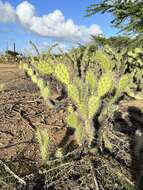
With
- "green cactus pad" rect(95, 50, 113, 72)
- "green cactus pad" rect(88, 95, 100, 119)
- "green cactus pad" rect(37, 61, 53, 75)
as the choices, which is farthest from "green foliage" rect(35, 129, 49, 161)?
"green cactus pad" rect(37, 61, 53, 75)

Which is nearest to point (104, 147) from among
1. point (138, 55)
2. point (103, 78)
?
point (103, 78)

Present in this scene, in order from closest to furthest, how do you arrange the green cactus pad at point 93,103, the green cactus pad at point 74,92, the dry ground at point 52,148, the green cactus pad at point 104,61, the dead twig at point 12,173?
1. the dead twig at point 12,173
2. the dry ground at point 52,148
3. the green cactus pad at point 93,103
4. the green cactus pad at point 74,92
5. the green cactus pad at point 104,61

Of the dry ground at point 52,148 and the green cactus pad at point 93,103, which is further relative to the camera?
the green cactus pad at point 93,103

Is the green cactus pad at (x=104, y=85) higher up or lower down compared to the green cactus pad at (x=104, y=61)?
lower down

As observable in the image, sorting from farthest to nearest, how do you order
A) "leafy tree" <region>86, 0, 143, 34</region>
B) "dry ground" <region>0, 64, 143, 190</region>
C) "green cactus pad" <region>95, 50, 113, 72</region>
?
1. "leafy tree" <region>86, 0, 143, 34</region>
2. "green cactus pad" <region>95, 50, 113, 72</region>
3. "dry ground" <region>0, 64, 143, 190</region>

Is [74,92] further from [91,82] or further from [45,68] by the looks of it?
[45,68]

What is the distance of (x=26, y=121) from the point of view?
176 inches

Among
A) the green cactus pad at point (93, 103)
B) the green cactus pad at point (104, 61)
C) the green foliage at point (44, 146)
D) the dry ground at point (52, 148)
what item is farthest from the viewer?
the green cactus pad at point (104, 61)

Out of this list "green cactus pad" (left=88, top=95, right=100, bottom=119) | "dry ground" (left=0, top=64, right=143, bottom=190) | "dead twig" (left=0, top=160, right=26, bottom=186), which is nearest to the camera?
"dead twig" (left=0, top=160, right=26, bottom=186)

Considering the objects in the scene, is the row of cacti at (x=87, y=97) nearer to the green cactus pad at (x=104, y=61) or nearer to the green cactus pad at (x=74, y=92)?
the green cactus pad at (x=74, y=92)

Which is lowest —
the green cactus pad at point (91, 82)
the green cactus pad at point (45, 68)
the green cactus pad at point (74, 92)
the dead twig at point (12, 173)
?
the dead twig at point (12, 173)

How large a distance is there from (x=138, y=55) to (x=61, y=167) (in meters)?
4.74

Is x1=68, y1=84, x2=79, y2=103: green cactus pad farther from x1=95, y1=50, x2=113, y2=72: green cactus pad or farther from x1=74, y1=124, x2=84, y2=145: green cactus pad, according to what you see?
x1=95, y1=50, x2=113, y2=72: green cactus pad

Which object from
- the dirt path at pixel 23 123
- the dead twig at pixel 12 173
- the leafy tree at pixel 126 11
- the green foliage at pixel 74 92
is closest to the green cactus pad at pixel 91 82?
the green foliage at pixel 74 92
